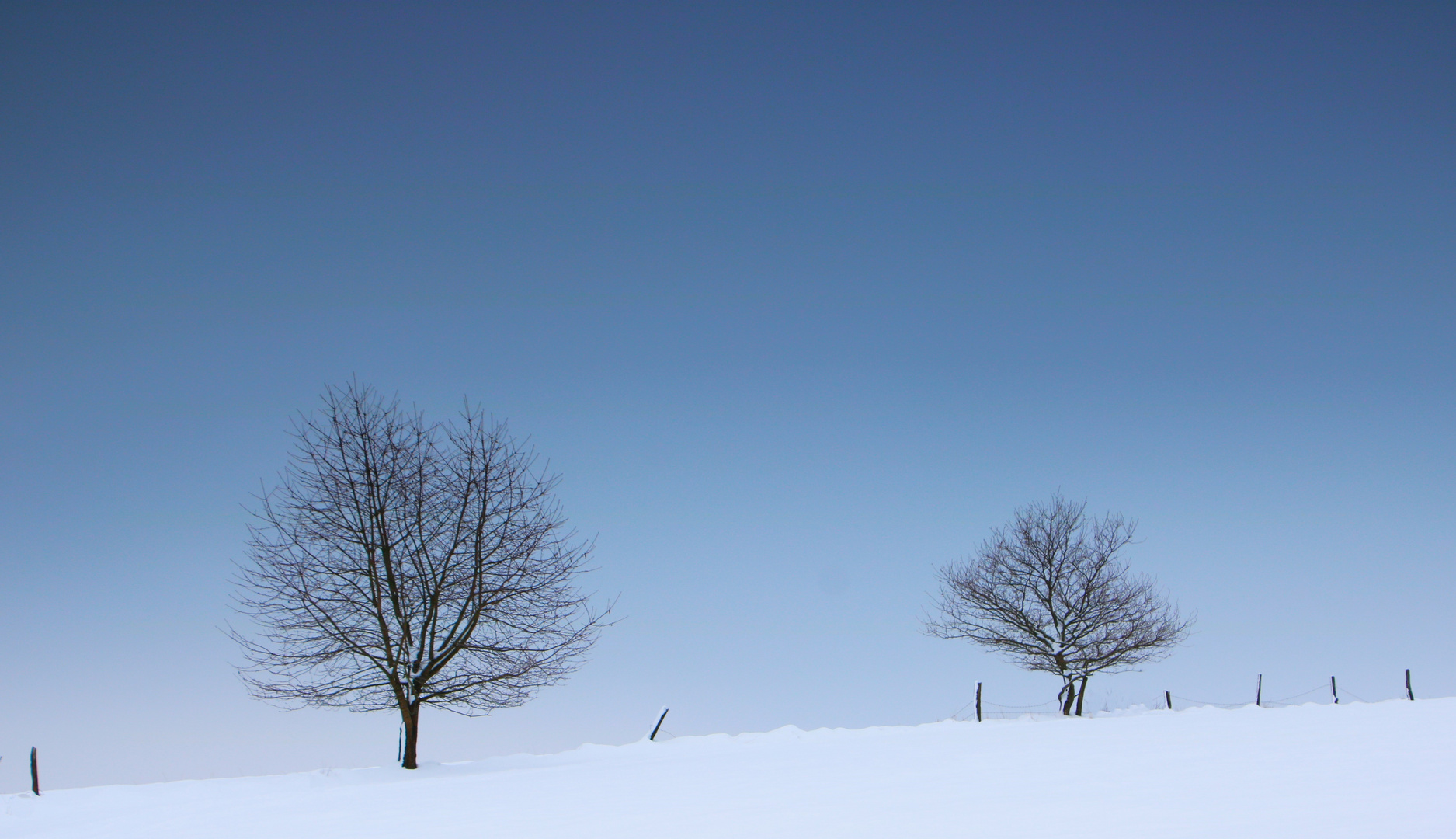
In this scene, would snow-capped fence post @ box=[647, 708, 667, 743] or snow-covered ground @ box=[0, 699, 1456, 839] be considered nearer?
snow-covered ground @ box=[0, 699, 1456, 839]

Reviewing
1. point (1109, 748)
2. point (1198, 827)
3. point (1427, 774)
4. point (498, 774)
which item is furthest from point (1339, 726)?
point (498, 774)

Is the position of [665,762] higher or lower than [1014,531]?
lower

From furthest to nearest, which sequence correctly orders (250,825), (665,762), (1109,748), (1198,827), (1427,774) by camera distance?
(665,762) < (1109,748) < (250,825) < (1427,774) < (1198,827)

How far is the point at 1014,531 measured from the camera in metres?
35.4

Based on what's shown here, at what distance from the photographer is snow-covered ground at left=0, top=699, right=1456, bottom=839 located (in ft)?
28.8

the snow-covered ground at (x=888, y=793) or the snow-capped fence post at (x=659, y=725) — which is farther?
the snow-capped fence post at (x=659, y=725)

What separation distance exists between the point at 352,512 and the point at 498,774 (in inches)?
268

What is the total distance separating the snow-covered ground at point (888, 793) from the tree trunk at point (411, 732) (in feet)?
1.42

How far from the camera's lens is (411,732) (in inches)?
727

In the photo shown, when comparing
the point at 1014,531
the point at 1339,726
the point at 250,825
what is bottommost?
the point at 1339,726

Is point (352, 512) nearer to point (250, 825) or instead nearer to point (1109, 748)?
point (250, 825)

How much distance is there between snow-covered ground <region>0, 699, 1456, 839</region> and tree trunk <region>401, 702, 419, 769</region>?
43 cm

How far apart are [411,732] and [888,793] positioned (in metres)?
11.2

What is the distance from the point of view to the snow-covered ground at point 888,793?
8.77m
